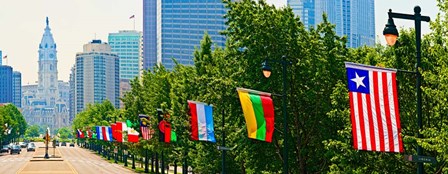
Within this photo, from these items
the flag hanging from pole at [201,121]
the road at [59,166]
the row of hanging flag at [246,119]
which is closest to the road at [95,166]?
the road at [59,166]

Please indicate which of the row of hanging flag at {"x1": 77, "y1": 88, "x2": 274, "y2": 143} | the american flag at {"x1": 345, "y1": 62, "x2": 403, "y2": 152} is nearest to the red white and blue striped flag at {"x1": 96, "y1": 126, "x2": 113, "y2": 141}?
the row of hanging flag at {"x1": 77, "y1": 88, "x2": 274, "y2": 143}

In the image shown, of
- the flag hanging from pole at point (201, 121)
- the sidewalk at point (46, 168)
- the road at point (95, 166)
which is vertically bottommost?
the road at point (95, 166)

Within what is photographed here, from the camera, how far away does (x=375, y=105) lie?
2277cm

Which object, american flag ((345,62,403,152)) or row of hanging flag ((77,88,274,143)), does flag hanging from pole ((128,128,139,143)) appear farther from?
american flag ((345,62,403,152))

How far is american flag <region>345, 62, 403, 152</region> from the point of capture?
74.0 ft

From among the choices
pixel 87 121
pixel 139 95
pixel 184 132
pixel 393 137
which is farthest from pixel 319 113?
pixel 87 121

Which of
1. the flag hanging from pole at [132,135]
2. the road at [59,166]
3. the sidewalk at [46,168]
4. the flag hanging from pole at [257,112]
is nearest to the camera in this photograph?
the flag hanging from pole at [257,112]

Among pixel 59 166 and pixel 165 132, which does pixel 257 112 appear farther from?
pixel 59 166

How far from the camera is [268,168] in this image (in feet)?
132

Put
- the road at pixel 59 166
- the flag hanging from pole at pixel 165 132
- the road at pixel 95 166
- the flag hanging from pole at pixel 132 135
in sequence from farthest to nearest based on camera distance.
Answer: the road at pixel 95 166 → the road at pixel 59 166 → the flag hanging from pole at pixel 132 135 → the flag hanging from pole at pixel 165 132

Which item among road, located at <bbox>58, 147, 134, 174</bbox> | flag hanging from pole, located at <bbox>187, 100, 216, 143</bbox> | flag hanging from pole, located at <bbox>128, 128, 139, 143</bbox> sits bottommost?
road, located at <bbox>58, 147, 134, 174</bbox>

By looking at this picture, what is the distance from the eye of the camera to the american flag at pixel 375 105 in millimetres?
22562

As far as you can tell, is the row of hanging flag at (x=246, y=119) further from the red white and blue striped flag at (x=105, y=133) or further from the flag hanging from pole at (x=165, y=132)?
the red white and blue striped flag at (x=105, y=133)

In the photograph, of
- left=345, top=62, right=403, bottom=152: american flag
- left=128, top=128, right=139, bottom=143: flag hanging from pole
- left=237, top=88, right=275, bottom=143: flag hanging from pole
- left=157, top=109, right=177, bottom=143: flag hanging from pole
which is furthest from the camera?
left=128, top=128, right=139, bottom=143: flag hanging from pole
